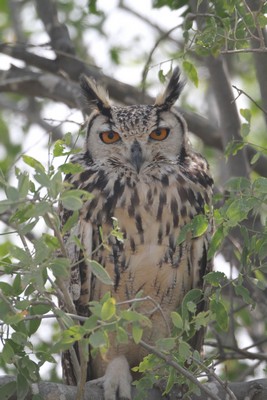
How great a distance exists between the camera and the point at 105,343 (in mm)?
2326

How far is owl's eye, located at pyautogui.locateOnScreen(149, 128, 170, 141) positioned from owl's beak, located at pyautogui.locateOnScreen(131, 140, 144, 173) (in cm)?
13

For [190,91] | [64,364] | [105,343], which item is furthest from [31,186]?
[190,91]

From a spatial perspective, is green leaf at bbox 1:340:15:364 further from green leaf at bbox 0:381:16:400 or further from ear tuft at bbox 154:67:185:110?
ear tuft at bbox 154:67:185:110

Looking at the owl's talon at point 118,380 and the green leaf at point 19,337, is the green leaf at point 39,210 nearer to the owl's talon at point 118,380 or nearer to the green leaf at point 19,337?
the green leaf at point 19,337

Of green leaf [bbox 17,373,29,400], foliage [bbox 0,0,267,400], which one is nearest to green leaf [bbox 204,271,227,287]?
foliage [bbox 0,0,267,400]

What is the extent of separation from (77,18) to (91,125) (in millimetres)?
2180

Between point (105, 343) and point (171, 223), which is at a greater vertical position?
point (171, 223)

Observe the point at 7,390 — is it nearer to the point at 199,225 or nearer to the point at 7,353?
the point at 7,353

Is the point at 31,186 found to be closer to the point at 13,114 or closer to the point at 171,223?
the point at 171,223

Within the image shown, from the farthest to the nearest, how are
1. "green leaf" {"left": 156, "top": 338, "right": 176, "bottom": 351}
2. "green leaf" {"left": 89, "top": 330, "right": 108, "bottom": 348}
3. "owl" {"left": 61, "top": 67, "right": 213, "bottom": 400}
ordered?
"owl" {"left": 61, "top": 67, "right": 213, "bottom": 400}, "green leaf" {"left": 156, "top": 338, "right": 176, "bottom": 351}, "green leaf" {"left": 89, "top": 330, "right": 108, "bottom": 348}

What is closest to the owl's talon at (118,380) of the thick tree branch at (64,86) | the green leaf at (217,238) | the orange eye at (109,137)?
the green leaf at (217,238)

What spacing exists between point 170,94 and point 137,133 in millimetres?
382

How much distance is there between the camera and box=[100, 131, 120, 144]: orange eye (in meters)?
3.93

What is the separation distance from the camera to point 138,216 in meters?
3.78
